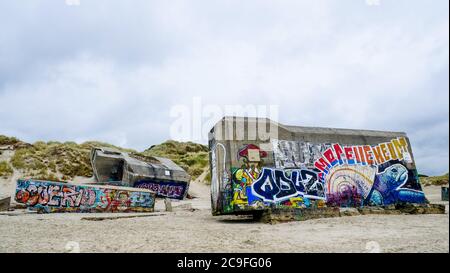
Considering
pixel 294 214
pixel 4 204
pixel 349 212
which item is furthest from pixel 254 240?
pixel 4 204

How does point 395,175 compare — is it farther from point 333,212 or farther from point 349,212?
point 333,212

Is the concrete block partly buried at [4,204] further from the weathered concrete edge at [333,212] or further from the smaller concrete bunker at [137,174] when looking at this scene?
the smaller concrete bunker at [137,174]

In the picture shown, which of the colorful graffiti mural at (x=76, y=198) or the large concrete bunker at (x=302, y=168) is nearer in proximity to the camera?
the large concrete bunker at (x=302, y=168)

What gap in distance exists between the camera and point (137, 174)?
30.7 m

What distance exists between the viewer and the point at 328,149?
14016mm

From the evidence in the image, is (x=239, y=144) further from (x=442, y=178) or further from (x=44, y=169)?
(x=442, y=178)

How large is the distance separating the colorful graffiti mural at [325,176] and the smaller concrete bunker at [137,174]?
66.5ft

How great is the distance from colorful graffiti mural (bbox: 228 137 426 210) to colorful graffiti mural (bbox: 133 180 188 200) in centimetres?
2026

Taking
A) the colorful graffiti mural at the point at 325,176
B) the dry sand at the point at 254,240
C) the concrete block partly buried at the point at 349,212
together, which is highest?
the colorful graffiti mural at the point at 325,176

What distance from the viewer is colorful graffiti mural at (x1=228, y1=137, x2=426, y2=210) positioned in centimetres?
1254

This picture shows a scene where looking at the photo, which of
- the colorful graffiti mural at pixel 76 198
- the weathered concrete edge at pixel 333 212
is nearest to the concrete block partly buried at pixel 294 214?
the weathered concrete edge at pixel 333 212

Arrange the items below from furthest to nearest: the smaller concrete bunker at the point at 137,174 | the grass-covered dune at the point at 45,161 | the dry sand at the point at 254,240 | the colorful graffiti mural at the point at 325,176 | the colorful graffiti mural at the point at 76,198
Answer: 1. the grass-covered dune at the point at 45,161
2. the smaller concrete bunker at the point at 137,174
3. the colorful graffiti mural at the point at 76,198
4. the colorful graffiti mural at the point at 325,176
5. the dry sand at the point at 254,240

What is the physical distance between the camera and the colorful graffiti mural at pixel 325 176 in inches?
494

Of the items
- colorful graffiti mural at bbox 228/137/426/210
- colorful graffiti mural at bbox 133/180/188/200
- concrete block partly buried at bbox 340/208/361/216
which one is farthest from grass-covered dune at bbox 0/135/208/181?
concrete block partly buried at bbox 340/208/361/216
